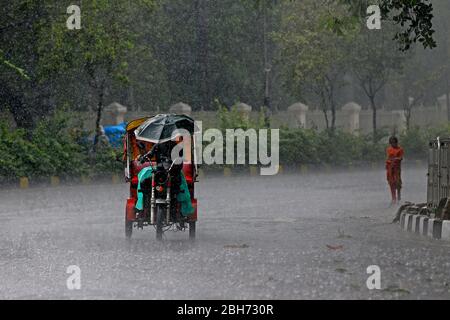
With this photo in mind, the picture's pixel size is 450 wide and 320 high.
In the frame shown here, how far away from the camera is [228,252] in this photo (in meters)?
13.5

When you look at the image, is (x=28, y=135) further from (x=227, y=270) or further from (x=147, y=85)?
(x=227, y=270)

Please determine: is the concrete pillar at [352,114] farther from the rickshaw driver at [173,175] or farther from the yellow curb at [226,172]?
the rickshaw driver at [173,175]

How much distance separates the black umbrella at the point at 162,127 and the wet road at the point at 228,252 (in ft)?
4.62

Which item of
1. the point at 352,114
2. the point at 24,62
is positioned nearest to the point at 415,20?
the point at 24,62

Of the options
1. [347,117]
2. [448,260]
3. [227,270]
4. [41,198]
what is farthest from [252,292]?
[347,117]

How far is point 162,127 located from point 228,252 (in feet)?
8.04

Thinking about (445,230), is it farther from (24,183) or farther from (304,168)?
(304,168)

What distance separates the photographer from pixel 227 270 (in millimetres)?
11656

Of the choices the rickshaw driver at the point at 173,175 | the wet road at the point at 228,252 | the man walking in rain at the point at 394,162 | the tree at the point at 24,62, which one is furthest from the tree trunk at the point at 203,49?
the rickshaw driver at the point at 173,175

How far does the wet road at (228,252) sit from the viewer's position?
10.3 metres

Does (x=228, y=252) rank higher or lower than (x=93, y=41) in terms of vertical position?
lower

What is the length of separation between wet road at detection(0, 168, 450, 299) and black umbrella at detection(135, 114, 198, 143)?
1.41 metres

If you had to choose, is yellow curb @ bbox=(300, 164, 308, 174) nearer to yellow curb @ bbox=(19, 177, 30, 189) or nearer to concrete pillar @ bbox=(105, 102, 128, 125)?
yellow curb @ bbox=(19, 177, 30, 189)

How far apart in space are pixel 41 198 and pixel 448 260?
12.8 m
